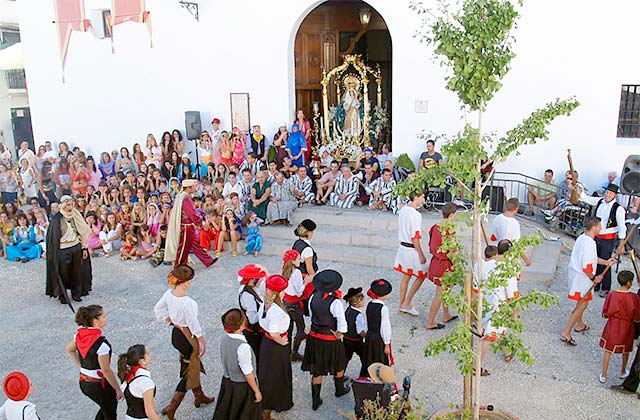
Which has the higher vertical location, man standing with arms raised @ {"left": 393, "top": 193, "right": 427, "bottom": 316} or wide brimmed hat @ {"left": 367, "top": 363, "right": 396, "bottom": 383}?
man standing with arms raised @ {"left": 393, "top": 193, "right": 427, "bottom": 316}

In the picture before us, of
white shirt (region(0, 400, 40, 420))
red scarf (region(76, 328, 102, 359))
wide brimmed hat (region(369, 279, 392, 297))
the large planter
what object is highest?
wide brimmed hat (region(369, 279, 392, 297))

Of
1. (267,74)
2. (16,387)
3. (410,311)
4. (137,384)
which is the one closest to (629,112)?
(410,311)

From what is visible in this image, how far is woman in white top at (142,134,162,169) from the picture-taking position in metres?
14.1

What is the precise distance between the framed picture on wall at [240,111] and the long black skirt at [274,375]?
902 centimetres

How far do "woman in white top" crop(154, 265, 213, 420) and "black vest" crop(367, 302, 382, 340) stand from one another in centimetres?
163

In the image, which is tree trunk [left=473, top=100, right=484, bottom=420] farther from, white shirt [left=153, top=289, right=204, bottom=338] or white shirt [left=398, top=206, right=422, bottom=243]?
white shirt [left=398, top=206, right=422, bottom=243]

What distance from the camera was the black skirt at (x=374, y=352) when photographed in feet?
19.0

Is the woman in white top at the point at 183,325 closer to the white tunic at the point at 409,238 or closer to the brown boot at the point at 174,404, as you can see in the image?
the brown boot at the point at 174,404

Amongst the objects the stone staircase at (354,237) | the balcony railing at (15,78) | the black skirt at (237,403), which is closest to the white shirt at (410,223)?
the stone staircase at (354,237)

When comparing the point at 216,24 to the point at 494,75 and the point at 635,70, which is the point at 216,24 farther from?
the point at 494,75

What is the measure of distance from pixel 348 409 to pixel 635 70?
28.0 feet

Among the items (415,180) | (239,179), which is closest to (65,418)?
(415,180)

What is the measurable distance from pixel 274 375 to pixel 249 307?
67 cm

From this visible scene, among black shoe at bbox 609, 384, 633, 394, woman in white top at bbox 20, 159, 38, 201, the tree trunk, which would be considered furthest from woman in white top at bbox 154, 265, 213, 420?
woman in white top at bbox 20, 159, 38, 201
